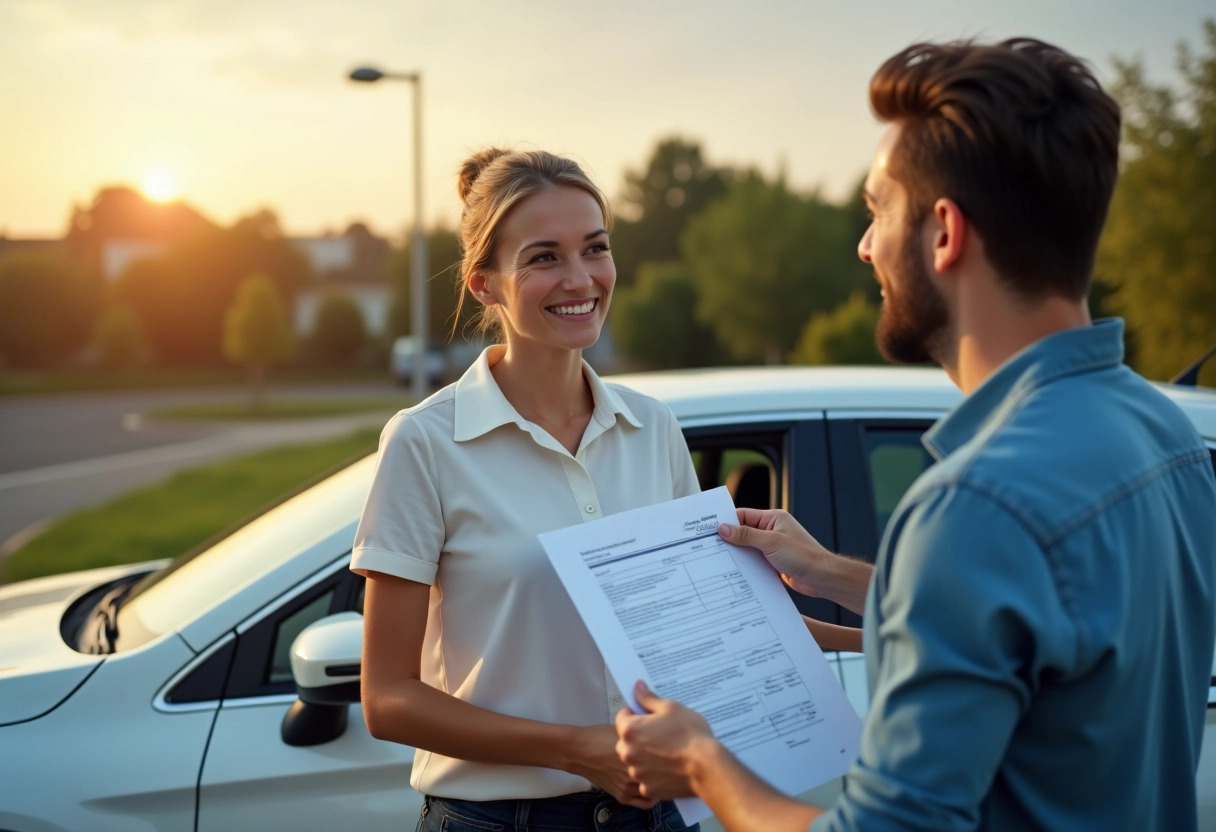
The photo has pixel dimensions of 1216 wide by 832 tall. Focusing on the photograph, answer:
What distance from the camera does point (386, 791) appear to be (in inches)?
91.1

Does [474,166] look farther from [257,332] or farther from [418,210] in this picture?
[257,332]

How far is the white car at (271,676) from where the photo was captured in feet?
7.44

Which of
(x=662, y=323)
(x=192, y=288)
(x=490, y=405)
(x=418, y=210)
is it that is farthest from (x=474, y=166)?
(x=192, y=288)

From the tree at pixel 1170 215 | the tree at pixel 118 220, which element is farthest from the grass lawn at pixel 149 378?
the tree at pixel 1170 215

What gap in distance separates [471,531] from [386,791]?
0.85 m

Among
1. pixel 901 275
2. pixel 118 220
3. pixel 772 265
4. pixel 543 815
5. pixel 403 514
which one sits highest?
pixel 118 220

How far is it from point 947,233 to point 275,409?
102 feet

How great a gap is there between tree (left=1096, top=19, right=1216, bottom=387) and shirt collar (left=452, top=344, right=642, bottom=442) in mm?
16008

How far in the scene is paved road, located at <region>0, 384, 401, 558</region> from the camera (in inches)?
529

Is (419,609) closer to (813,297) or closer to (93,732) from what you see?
(93,732)

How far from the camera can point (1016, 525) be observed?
42.1 inches

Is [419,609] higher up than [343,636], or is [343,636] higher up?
[419,609]

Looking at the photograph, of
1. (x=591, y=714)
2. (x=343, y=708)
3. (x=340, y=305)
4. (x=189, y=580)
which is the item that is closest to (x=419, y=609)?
(x=591, y=714)

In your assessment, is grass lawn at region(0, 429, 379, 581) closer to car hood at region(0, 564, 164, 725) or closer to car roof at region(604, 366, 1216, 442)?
car hood at region(0, 564, 164, 725)
